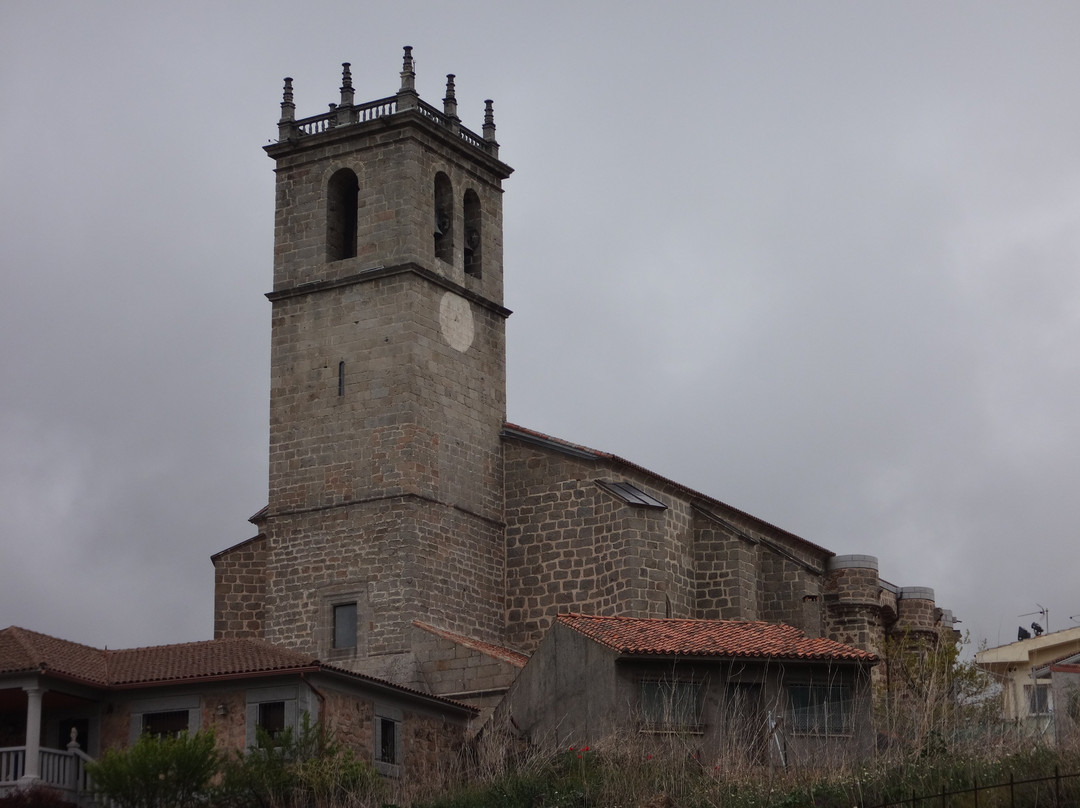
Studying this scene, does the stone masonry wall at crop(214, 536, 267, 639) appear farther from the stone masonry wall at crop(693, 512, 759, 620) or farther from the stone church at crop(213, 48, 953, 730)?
the stone masonry wall at crop(693, 512, 759, 620)

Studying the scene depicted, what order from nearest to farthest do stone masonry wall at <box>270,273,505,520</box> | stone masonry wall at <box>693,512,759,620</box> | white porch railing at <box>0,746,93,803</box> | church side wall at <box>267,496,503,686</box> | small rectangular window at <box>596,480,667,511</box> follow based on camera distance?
1. white porch railing at <box>0,746,93,803</box>
2. church side wall at <box>267,496,503,686</box>
3. stone masonry wall at <box>270,273,505,520</box>
4. small rectangular window at <box>596,480,667,511</box>
5. stone masonry wall at <box>693,512,759,620</box>

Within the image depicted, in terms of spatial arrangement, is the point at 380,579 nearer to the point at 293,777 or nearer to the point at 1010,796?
the point at 293,777

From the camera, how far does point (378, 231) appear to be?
42.3 metres

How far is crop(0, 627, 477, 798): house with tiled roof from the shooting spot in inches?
1315

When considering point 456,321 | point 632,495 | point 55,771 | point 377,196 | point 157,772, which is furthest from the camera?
point 456,321

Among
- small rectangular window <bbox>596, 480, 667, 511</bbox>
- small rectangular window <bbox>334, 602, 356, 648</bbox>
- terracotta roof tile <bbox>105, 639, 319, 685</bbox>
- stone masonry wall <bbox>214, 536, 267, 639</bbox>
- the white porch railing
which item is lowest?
the white porch railing

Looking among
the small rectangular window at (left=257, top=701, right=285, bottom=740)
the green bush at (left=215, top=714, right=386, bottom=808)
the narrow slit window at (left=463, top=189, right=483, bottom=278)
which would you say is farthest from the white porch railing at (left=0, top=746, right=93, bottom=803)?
the narrow slit window at (left=463, top=189, right=483, bottom=278)

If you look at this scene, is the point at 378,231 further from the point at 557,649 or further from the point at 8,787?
the point at 8,787

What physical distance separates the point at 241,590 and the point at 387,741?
8777mm

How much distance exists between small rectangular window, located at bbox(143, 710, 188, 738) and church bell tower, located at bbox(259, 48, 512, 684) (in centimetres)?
589

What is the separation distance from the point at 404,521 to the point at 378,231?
6.60m

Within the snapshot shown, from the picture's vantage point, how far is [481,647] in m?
39.2

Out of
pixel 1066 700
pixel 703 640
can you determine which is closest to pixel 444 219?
pixel 703 640

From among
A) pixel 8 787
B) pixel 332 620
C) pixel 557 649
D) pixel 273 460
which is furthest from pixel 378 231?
pixel 8 787
